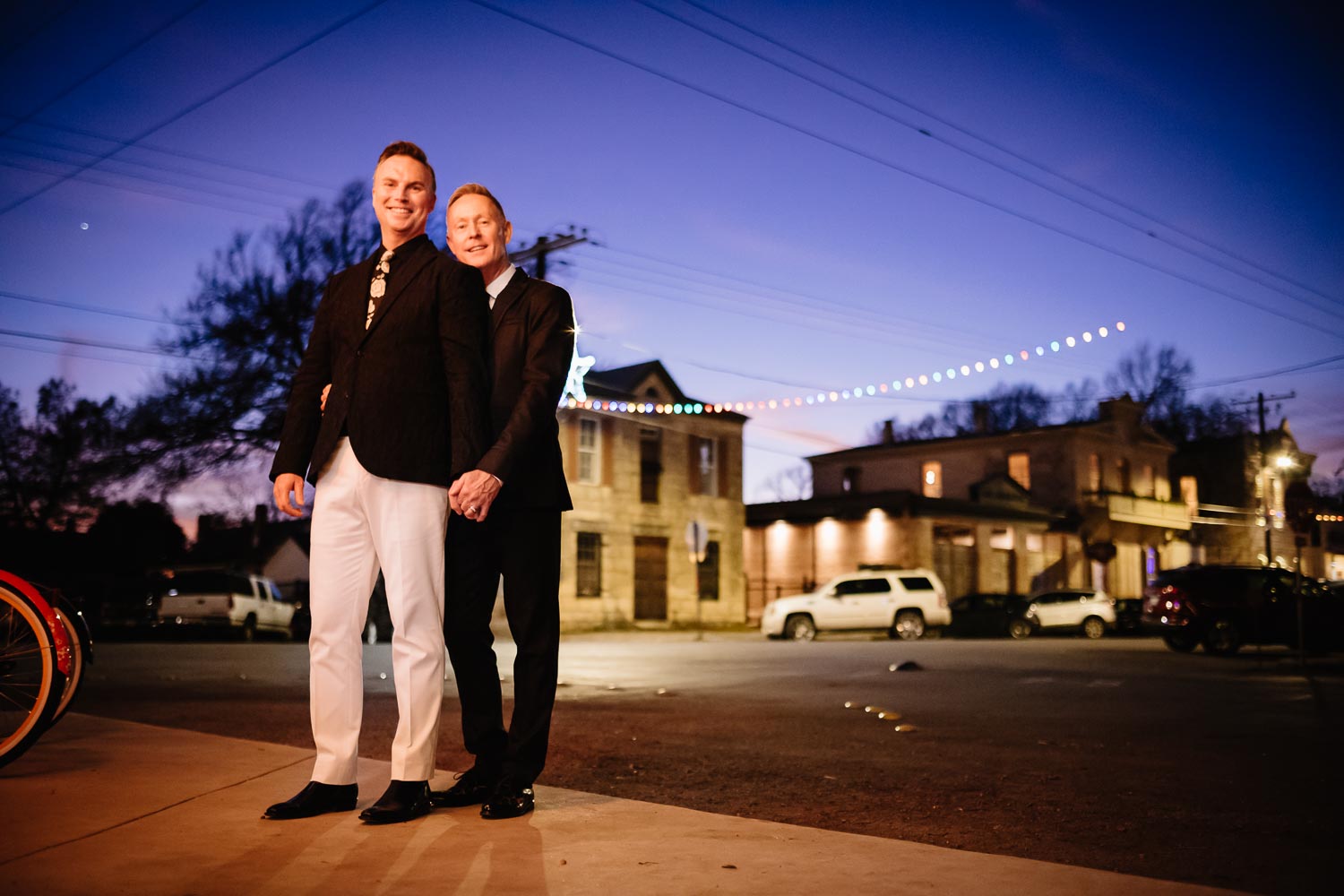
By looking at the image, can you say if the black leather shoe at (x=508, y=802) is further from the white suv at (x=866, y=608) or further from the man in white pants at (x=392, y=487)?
the white suv at (x=866, y=608)

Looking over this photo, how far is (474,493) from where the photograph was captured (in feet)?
11.7

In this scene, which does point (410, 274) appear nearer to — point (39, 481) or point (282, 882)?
point (282, 882)

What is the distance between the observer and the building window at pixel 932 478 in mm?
52344

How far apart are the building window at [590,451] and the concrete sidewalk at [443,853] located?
1143 inches

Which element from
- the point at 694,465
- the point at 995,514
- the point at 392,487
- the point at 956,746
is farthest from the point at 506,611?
the point at 995,514

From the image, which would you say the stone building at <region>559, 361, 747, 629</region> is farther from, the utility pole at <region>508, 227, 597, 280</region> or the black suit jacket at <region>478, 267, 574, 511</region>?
the black suit jacket at <region>478, 267, 574, 511</region>

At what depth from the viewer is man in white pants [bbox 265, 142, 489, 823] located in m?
3.60

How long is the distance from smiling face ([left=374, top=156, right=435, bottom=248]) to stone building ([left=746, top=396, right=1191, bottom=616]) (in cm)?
3734

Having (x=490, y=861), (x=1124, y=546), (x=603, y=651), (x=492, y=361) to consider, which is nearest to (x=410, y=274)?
(x=492, y=361)

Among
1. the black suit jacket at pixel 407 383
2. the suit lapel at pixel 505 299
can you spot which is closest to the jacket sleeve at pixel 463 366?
the black suit jacket at pixel 407 383

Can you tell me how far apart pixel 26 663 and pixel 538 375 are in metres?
2.56

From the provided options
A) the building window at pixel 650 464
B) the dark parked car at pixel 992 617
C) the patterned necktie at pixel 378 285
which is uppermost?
the building window at pixel 650 464

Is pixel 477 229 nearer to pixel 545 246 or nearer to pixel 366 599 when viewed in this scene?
pixel 366 599

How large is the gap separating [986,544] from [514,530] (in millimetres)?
42381
